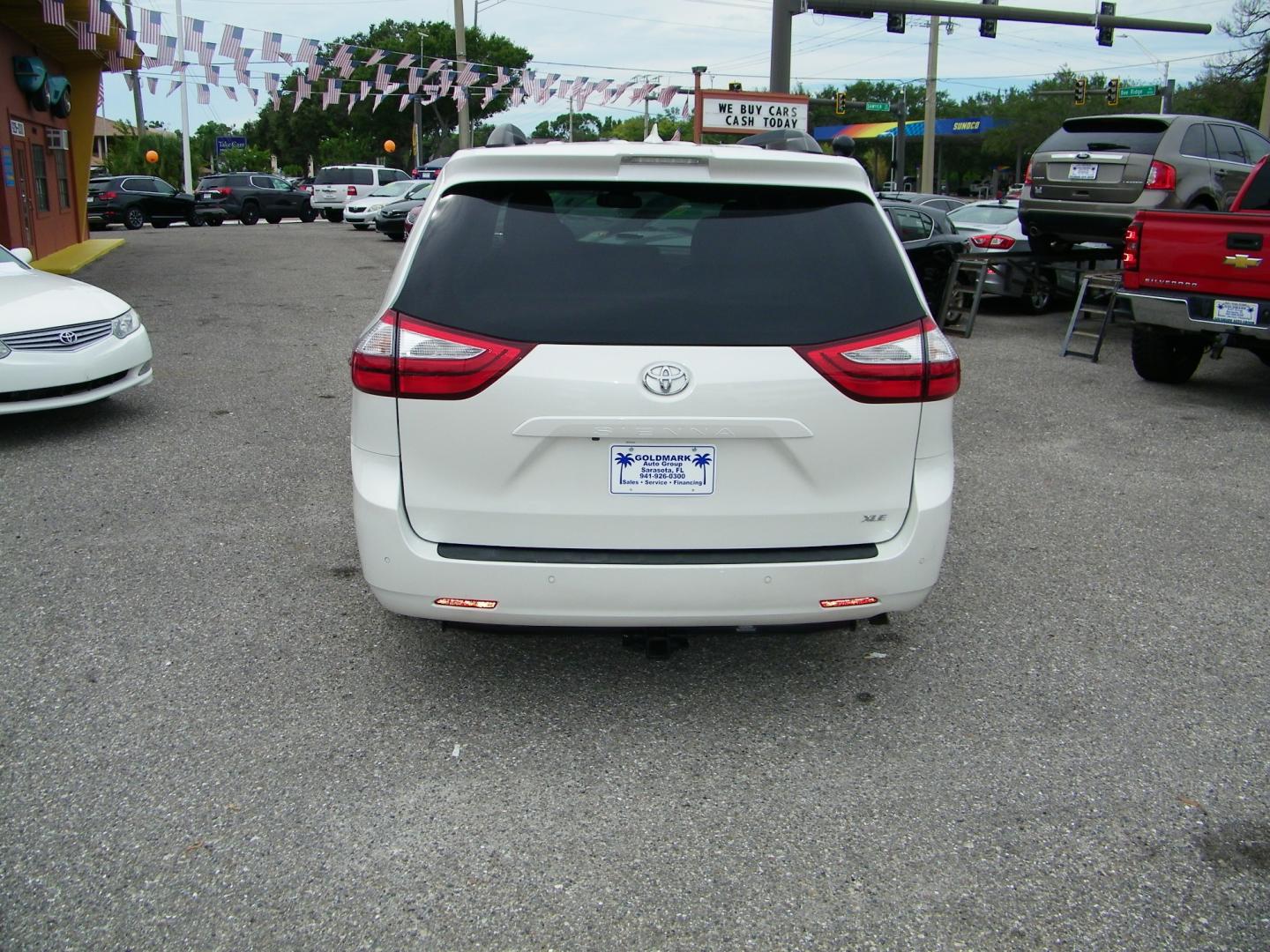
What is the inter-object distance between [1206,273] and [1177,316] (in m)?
0.38

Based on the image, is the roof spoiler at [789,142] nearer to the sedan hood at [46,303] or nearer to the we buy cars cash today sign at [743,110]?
the sedan hood at [46,303]

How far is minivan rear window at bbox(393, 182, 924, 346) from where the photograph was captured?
3166mm

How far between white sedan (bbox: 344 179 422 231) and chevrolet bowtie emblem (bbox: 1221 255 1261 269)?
992 inches

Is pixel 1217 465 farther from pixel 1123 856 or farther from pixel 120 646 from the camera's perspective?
pixel 120 646

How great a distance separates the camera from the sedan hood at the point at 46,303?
713cm

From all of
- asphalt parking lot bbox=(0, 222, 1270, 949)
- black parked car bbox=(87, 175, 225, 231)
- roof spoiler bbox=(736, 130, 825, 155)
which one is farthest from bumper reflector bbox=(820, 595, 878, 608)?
black parked car bbox=(87, 175, 225, 231)

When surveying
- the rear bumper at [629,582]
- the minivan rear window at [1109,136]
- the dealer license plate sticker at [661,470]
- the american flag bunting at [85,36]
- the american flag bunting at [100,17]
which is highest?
the american flag bunting at [100,17]

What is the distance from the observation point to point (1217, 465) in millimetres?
7105

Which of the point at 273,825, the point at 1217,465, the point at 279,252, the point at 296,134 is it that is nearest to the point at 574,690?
the point at 273,825

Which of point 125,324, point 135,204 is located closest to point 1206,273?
point 125,324

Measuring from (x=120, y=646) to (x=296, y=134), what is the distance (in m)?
87.3

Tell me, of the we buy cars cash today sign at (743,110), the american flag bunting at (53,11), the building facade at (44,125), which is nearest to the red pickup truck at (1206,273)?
the we buy cars cash today sign at (743,110)

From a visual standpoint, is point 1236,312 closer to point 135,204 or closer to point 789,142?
point 789,142

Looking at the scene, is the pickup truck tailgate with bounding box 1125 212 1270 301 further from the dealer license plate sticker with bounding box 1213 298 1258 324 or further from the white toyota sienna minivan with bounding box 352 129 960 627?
the white toyota sienna minivan with bounding box 352 129 960 627
